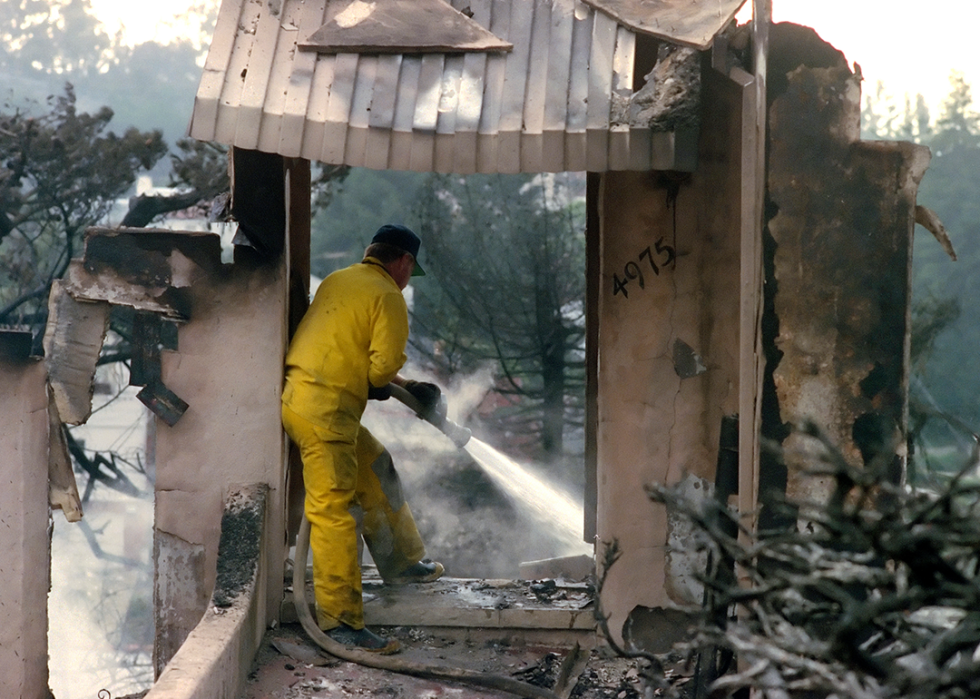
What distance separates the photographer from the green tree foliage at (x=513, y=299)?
589 inches

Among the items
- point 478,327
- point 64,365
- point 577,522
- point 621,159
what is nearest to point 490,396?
point 478,327

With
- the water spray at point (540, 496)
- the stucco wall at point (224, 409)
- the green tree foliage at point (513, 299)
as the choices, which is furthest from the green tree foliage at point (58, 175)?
the stucco wall at point (224, 409)

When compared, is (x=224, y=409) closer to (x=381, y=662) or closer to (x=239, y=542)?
(x=239, y=542)

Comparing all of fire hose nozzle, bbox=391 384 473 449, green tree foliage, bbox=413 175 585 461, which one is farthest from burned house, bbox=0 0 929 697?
green tree foliage, bbox=413 175 585 461

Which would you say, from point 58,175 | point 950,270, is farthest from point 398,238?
point 950,270

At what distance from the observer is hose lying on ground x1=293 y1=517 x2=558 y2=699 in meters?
4.77

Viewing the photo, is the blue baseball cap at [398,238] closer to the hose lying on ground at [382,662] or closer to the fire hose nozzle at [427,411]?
the fire hose nozzle at [427,411]

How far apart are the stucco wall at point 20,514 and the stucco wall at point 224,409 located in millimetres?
836

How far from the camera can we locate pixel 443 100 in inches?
184

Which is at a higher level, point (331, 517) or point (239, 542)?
point (331, 517)

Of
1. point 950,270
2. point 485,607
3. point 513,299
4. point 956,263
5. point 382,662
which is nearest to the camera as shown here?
point 382,662

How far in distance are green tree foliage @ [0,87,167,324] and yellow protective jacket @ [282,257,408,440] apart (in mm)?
7762

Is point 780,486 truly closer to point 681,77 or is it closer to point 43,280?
point 681,77

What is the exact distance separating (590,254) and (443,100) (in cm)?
184
